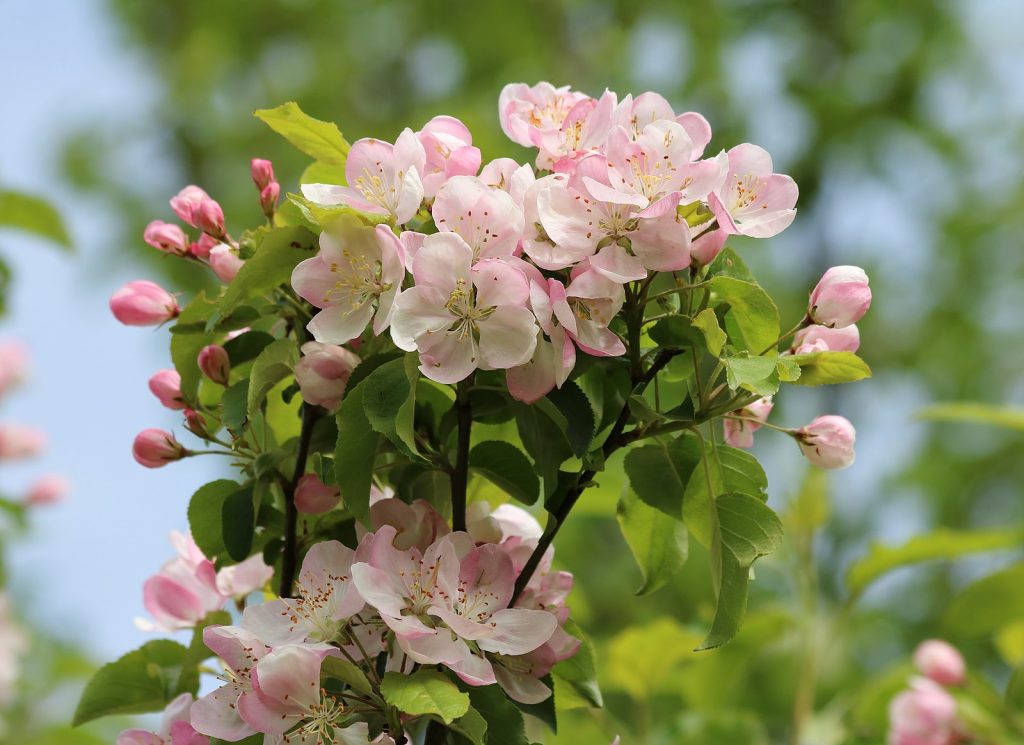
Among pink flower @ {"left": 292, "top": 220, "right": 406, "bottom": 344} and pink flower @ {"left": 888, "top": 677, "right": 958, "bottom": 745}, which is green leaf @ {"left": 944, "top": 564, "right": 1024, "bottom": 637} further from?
pink flower @ {"left": 292, "top": 220, "right": 406, "bottom": 344}

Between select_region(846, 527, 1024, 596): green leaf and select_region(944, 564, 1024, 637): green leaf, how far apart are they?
0.05 meters

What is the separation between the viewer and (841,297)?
804 millimetres

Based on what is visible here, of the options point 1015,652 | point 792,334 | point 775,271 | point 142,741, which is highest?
point 792,334

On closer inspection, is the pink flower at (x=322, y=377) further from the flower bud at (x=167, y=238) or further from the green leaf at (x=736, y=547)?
the green leaf at (x=736, y=547)

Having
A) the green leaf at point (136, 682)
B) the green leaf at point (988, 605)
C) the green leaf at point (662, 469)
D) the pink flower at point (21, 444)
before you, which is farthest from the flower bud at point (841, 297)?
the pink flower at point (21, 444)

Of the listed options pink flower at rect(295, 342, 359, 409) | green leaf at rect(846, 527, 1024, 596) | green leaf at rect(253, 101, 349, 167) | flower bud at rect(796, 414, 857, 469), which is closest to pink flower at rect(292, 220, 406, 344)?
pink flower at rect(295, 342, 359, 409)

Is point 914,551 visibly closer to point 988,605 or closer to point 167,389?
point 988,605

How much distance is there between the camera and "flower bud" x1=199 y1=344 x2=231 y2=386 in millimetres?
843

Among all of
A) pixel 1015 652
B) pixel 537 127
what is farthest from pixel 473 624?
pixel 1015 652

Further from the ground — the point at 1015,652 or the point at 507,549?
the point at 507,549

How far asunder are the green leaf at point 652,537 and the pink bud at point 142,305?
41 cm

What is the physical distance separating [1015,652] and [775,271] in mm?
4899

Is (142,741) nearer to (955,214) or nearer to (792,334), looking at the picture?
(792,334)

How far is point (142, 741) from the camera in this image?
80cm
